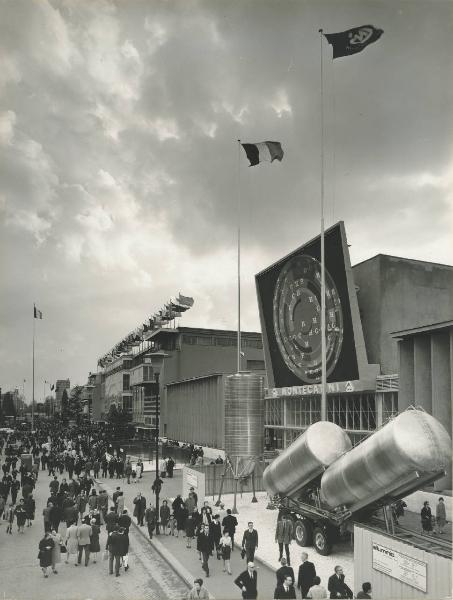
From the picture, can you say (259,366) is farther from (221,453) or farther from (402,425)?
(402,425)

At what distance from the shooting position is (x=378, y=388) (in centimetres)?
3112

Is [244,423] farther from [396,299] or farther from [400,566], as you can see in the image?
[400,566]

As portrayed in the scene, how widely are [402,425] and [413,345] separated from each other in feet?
41.3

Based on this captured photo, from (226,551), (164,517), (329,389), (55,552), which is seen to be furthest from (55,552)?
(329,389)

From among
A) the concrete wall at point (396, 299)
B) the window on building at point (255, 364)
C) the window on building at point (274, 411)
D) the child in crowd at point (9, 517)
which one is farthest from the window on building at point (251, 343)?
the child in crowd at point (9, 517)

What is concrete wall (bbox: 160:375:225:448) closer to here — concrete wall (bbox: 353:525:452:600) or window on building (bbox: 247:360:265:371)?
window on building (bbox: 247:360:265:371)

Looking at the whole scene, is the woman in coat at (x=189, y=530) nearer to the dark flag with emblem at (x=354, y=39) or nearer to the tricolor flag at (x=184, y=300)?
the dark flag with emblem at (x=354, y=39)

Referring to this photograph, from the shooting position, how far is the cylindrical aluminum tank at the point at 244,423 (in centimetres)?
2859

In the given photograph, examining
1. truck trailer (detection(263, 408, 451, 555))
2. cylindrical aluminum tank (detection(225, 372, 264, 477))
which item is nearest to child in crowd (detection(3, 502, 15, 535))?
truck trailer (detection(263, 408, 451, 555))

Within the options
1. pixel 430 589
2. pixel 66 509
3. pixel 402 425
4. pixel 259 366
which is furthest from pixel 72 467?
pixel 259 366

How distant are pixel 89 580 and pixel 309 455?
7.53 meters

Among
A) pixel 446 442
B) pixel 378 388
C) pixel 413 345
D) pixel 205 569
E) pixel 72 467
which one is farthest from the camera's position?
pixel 72 467

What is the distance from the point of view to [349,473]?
1575 cm

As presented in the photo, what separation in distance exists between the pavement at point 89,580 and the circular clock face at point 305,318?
18098 mm
